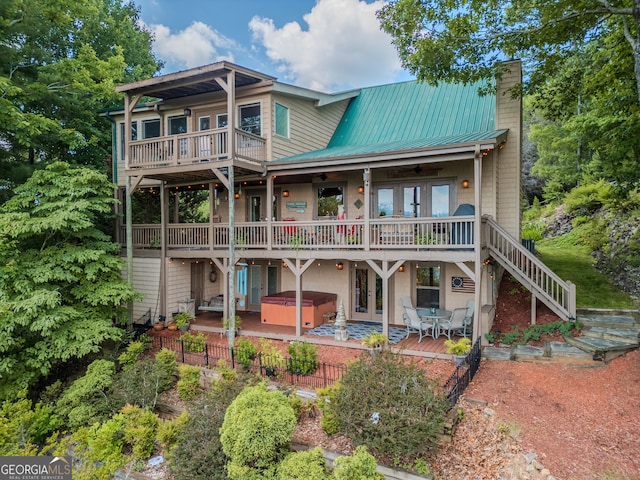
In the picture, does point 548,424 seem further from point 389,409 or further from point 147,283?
point 147,283

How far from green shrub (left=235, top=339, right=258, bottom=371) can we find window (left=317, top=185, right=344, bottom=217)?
6175mm

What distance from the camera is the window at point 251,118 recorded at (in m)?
13.9

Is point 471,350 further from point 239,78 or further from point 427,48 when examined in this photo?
point 239,78

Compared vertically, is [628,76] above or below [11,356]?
above

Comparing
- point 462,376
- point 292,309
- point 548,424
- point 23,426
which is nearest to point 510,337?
point 462,376

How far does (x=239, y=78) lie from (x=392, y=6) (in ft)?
18.5

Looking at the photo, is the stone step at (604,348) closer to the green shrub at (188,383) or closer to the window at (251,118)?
the green shrub at (188,383)

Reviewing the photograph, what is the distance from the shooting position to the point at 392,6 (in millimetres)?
10602

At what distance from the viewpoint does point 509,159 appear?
12.3m

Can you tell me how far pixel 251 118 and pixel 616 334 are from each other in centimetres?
1311

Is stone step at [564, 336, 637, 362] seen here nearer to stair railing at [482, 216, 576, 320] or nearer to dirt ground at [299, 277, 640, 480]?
dirt ground at [299, 277, 640, 480]

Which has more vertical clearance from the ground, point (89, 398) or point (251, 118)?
point (251, 118)

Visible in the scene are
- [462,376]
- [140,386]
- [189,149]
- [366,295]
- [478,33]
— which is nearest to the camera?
[462,376]

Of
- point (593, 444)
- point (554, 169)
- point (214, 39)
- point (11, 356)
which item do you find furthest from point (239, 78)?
point (214, 39)
